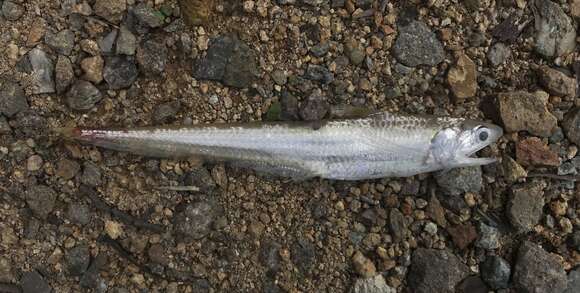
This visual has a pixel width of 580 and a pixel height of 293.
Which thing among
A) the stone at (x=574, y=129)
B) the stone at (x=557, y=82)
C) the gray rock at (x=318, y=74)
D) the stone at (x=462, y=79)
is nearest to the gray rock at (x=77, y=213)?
the gray rock at (x=318, y=74)

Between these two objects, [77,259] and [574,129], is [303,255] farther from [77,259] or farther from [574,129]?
[574,129]

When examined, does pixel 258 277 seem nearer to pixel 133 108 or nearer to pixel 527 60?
pixel 133 108

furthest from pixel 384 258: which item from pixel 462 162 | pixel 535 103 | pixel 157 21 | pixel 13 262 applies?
pixel 13 262

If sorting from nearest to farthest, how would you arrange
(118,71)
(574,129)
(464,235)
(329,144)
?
(329,144) < (118,71) < (464,235) < (574,129)

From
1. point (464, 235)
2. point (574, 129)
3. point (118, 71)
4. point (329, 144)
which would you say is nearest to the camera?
point (329, 144)

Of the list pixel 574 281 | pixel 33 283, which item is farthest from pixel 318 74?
pixel 33 283

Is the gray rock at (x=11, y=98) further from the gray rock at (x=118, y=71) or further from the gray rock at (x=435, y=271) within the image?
the gray rock at (x=435, y=271)

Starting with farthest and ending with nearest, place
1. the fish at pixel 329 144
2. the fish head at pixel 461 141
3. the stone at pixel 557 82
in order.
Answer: the stone at pixel 557 82 < the fish head at pixel 461 141 < the fish at pixel 329 144
